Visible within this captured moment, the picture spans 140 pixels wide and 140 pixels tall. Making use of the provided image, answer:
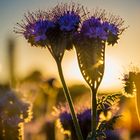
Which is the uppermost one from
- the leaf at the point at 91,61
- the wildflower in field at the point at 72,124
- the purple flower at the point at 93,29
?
the purple flower at the point at 93,29

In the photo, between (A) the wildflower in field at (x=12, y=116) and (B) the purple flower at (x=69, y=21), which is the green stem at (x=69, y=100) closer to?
(B) the purple flower at (x=69, y=21)

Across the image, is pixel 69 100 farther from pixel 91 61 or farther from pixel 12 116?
pixel 12 116

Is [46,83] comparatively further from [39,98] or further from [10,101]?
[10,101]

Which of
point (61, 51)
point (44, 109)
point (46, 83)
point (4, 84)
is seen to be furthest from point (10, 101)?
point (46, 83)

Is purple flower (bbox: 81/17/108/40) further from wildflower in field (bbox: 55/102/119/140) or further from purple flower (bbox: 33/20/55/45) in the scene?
wildflower in field (bbox: 55/102/119/140)

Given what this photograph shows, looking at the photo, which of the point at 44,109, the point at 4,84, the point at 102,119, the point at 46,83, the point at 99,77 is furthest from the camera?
the point at 46,83

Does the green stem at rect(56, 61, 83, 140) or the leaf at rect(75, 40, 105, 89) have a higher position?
the leaf at rect(75, 40, 105, 89)

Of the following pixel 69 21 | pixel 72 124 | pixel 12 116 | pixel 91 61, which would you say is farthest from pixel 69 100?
pixel 72 124

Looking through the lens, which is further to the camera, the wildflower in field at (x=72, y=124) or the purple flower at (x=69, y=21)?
the wildflower in field at (x=72, y=124)
